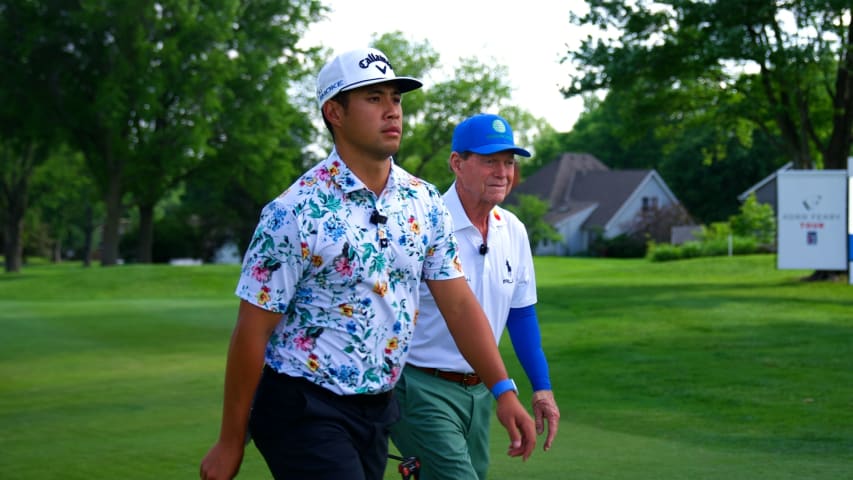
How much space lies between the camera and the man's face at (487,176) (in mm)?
5516

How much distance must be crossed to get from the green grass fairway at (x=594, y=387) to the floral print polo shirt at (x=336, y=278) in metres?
4.30

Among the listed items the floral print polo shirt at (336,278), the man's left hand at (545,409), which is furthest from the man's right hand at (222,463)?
the man's left hand at (545,409)

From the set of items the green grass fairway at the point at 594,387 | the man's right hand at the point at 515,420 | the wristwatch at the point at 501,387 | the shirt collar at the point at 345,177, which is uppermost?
the shirt collar at the point at 345,177

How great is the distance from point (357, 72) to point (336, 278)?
0.66 m

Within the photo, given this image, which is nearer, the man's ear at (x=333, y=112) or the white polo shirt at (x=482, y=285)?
the man's ear at (x=333, y=112)

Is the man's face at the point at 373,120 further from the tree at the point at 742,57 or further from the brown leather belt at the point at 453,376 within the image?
the tree at the point at 742,57

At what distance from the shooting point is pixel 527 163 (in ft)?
387

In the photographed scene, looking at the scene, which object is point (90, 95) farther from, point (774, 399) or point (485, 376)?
point (485, 376)

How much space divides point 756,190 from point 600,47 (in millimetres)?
57458

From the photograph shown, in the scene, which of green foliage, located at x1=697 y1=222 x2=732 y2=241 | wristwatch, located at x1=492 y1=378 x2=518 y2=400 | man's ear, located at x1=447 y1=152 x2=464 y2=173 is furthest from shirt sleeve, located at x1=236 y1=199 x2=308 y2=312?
green foliage, located at x1=697 y1=222 x2=732 y2=241

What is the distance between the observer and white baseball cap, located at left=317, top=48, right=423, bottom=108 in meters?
3.88

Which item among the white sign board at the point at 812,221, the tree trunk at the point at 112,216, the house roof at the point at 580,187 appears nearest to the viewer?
the white sign board at the point at 812,221

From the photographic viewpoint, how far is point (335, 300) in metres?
3.79

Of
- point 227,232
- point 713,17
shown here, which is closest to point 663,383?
point 713,17
